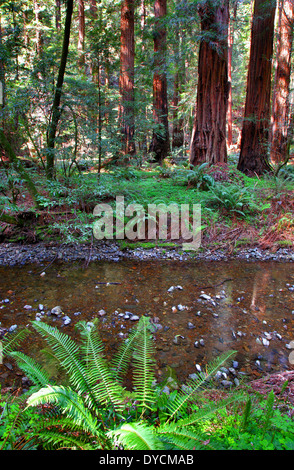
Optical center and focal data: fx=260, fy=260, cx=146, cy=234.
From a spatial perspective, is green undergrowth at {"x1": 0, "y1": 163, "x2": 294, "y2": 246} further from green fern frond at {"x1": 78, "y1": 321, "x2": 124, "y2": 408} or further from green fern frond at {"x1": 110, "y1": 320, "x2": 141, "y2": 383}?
green fern frond at {"x1": 78, "y1": 321, "x2": 124, "y2": 408}

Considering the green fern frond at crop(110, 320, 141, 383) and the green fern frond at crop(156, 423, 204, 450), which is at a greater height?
the green fern frond at crop(156, 423, 204, 450)

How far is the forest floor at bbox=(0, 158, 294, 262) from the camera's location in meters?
5.13

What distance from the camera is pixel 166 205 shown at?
5910mm

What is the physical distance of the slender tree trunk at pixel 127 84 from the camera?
634 cm

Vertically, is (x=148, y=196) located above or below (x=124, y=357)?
above

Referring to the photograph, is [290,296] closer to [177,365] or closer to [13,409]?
[177,365]

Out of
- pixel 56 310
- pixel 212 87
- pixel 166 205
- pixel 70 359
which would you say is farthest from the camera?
pixel 212 87

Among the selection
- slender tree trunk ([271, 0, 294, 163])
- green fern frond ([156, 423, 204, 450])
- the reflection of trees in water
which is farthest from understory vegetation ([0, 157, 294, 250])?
green fern frond ([156, 423, 204, 450])

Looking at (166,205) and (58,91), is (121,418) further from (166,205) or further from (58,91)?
(58,91)

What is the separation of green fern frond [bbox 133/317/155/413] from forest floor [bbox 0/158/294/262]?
294 centimetres

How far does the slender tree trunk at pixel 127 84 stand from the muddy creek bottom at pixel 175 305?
361 centimetres

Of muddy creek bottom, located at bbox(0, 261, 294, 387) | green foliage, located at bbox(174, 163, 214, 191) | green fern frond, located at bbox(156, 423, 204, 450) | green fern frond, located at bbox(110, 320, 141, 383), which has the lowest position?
muddy creek bottom, located at bbox(0, 261, 294, 387)

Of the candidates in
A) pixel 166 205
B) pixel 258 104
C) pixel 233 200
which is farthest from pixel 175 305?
pixel 258 104

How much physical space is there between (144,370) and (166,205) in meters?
4.47
